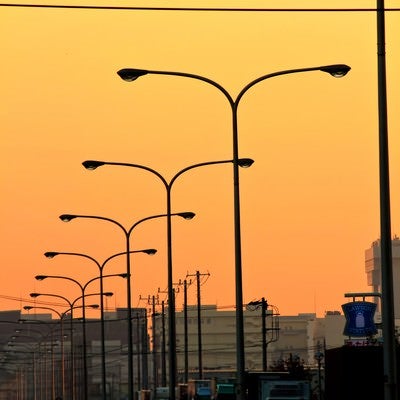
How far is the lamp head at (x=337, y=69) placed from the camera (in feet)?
151

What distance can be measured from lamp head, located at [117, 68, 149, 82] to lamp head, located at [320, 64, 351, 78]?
5736 mm

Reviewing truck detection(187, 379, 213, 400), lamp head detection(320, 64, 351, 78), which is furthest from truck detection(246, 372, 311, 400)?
truck detection(187, 379, 213, 400)

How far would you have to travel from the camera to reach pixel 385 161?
3566cm

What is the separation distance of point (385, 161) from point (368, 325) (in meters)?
53.7

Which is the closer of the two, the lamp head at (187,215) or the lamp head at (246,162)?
the lamp head at (246,162)

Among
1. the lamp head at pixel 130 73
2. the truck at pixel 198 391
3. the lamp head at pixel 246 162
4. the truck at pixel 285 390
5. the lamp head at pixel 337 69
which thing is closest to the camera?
the lamp head at pixel 337 69

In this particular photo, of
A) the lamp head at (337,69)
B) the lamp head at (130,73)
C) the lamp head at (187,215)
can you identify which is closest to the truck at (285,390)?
the lamp head at (187,215)

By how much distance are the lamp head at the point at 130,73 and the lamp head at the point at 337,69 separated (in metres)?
5.74

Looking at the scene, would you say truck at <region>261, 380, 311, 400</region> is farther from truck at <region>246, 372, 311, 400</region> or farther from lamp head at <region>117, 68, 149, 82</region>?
lamp head at <region>117, 68, 149, 82</region>

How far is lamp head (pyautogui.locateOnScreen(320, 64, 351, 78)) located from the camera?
46.0 meters

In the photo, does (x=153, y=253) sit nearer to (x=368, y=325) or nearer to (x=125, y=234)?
(x=125, y=234)

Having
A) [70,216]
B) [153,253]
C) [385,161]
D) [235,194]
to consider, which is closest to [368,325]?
[153,253]

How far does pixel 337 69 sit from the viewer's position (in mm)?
46125

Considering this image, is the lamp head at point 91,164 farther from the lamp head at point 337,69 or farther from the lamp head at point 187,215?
the lamp head at point 337,69
